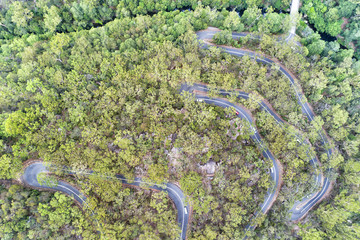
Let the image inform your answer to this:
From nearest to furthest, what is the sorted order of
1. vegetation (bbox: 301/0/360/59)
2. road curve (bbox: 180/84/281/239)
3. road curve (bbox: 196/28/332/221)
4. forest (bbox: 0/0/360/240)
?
1. forest (bbox: 0/0/360/240)
2. road curve (bbox: 180/84/281/239)
3. road curve (bbox: 196/28/332/221)
4. vegetation (bbox: 301/0/360/59)

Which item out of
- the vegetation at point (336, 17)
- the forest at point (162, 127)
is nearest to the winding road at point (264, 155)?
the forest at point (162, 127)

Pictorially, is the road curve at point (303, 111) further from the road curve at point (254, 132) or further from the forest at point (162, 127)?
the road curve at point (254, 132)

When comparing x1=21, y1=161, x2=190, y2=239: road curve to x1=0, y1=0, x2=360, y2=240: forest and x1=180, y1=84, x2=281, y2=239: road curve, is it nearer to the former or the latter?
x1=0, y1=0, x2=360, y2=240: forest

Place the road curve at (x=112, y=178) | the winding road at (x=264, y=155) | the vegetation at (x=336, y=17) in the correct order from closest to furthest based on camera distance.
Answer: the road curve at (x=112, y=178), the winding road at (x=264, y=155), the vegetation at (x=336, y=17)

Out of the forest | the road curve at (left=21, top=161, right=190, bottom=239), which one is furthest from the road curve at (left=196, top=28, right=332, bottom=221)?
the road curve at (left=21, top=161, right=190, bottom=239)

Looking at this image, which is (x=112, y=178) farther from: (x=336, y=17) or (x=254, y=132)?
(x=336, y=17)

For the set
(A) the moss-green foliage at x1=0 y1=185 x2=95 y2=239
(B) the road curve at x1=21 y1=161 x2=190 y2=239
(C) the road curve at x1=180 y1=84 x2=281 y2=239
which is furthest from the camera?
(C) the road curve at x1=180 y1=84 x2=281 y2=239

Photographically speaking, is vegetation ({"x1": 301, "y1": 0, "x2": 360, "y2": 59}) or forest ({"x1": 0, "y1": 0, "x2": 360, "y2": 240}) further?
vegetation ({"x1": 301, "y1": 0, "x2": 360, "y2": 59})
